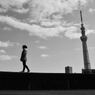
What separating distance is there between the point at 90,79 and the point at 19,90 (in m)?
4.08

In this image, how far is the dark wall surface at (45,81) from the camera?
10180 mm

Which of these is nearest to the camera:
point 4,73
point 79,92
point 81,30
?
point 4,73

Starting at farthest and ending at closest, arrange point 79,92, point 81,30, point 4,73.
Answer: point 81,30 → point 79,92 → point 4,73

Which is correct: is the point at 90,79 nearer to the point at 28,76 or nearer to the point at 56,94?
the point at 56,94

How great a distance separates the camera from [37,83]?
10.6 meters

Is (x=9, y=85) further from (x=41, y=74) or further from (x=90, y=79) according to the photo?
(x=90, y=79)

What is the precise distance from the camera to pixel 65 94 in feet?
34.4

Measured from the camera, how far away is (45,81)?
10695 millimetres

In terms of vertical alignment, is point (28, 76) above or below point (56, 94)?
above

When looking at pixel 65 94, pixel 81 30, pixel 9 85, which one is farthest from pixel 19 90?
pixel 81 30

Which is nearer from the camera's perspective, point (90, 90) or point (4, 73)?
point (4, 73)

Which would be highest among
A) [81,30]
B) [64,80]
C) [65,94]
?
[81,30]

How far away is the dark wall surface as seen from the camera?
33.4 feet

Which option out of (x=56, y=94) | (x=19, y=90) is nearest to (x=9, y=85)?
(x=19, y=90)
